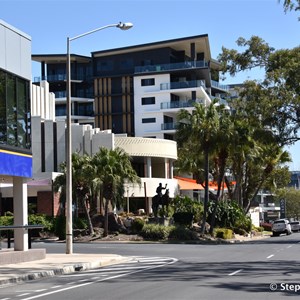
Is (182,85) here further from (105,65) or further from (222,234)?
(222,234)

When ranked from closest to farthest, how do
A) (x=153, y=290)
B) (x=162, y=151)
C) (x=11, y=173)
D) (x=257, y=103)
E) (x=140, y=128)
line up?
(x=153, y=290), (x=11, y=173), (x=257, y=103), (x=162, y=151), (x=140, y=128)

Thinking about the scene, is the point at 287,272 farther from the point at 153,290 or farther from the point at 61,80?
the point at 61,80

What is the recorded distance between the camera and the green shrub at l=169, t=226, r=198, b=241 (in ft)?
137

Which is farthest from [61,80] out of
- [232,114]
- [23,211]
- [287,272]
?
[287,272]

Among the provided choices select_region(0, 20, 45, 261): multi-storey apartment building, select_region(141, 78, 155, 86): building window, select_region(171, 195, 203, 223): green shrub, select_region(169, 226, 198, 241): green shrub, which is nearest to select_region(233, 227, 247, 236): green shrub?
select_region(171, 195, 203, 223): green shrub

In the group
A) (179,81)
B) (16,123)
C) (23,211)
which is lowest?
(23,211)

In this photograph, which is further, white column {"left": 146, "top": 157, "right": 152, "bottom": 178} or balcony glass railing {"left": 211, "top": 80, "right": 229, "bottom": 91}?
balcony glass railing {"left": 211, "top": 80, "right": 229, "bottom": 91}

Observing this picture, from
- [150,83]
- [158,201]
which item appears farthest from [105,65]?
[158,201]

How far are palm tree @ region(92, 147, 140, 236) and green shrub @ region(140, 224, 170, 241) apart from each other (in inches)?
110

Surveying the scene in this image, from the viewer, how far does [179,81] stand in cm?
8794

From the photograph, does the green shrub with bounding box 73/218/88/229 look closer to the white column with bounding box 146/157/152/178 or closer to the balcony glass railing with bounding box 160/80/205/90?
the white column with bounding box 146/157/152/178

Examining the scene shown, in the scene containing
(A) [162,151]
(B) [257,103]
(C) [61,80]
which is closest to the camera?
(B) [257,103]

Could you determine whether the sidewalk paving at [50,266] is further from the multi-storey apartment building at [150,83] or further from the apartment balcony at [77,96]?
the apartment balcony at [77,96]

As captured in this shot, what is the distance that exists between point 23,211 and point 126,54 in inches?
2753
